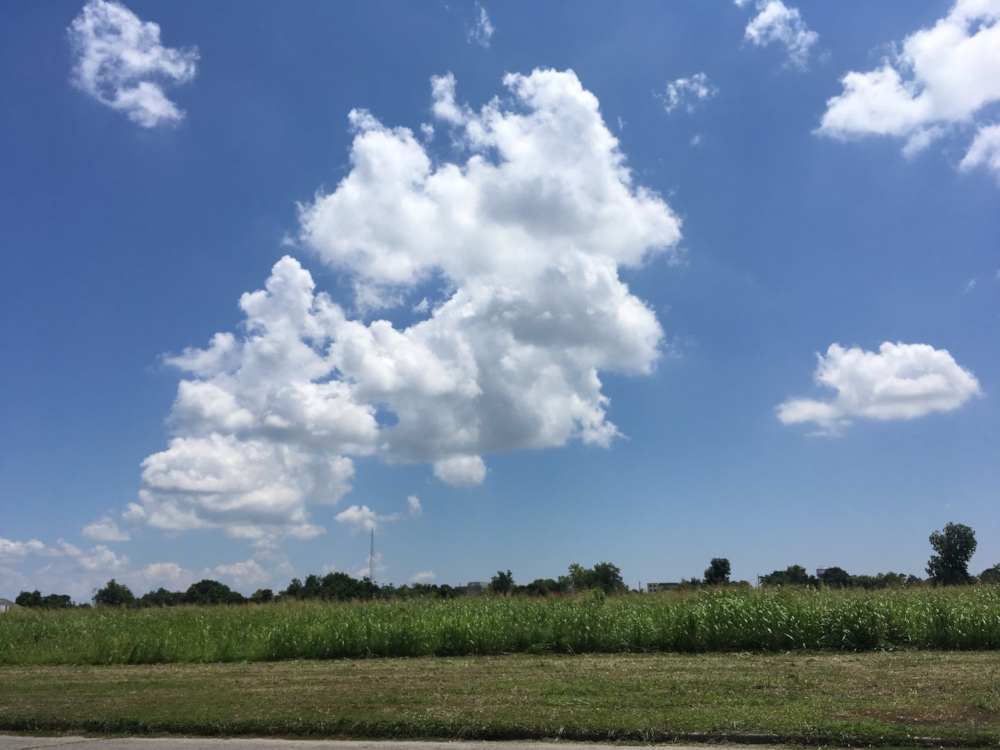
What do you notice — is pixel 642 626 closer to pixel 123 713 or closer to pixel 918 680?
pixel 918 680

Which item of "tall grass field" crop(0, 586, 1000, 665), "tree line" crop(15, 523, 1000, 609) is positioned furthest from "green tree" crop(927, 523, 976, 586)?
"tall grass field" crop(0, 586, 1000, 665)

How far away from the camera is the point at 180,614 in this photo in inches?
1016

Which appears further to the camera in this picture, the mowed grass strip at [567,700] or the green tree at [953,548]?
the green tree at [953,548]

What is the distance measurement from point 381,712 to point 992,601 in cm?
1714

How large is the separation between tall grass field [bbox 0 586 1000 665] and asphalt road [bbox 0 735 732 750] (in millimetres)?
9620

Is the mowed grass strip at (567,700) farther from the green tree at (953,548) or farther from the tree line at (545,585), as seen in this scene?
the green tree at (953,548)

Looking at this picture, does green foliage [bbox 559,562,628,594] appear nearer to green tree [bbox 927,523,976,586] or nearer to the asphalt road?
the asphalt road

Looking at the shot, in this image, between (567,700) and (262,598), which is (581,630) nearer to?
(567,700)

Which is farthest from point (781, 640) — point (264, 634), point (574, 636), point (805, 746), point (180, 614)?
point (180, 614)

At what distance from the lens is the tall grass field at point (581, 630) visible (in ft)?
55.8

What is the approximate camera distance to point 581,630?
18.4 metres

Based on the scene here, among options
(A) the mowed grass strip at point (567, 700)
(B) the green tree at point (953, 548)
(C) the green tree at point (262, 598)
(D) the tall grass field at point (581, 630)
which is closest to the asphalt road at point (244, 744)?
(A) the mowed grass strip at point (567, 700)

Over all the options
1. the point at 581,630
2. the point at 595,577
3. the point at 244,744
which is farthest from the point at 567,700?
the point at 595,577

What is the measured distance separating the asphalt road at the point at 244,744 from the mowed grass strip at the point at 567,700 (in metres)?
0.35
